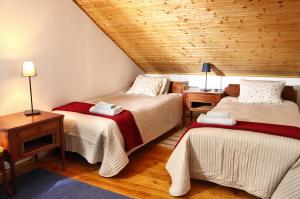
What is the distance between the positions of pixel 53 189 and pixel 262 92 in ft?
9.27

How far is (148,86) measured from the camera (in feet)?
13.1

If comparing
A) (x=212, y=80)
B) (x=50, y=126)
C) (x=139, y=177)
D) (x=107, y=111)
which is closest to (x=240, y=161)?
(x=139, y=177)

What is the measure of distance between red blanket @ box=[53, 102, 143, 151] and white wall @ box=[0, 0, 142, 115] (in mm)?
350

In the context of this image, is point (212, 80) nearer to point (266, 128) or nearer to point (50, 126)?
point (266, 128)

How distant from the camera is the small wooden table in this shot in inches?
81.8

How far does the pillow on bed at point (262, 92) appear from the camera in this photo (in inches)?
131

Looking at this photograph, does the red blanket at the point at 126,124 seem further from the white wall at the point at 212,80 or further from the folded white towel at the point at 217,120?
the white wall at the point at 212,80

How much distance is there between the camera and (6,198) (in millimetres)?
2086

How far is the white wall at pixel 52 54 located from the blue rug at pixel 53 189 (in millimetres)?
741

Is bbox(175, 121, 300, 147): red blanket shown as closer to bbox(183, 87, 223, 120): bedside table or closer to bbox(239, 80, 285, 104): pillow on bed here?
bbox(239, 80, 285, 104): pillow on bed

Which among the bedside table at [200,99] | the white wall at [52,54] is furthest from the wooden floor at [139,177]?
the bedside table at [200,99]

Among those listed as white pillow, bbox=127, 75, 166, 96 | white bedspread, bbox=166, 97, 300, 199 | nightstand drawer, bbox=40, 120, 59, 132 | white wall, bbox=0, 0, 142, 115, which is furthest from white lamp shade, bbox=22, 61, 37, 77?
white pillow, bbox=127, 75, 166, 96

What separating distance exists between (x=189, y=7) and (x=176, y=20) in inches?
12.7

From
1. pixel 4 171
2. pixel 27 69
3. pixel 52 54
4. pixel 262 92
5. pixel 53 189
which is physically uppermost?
pixel 52 54
